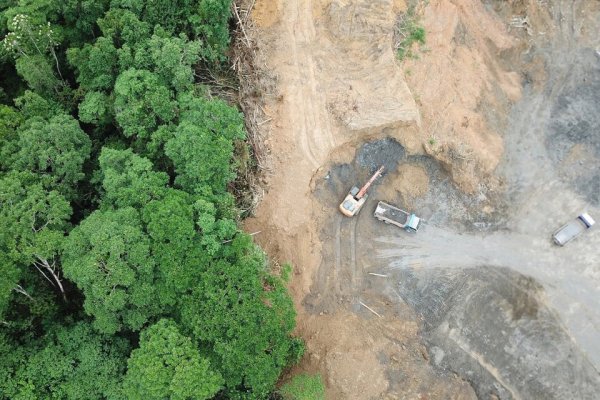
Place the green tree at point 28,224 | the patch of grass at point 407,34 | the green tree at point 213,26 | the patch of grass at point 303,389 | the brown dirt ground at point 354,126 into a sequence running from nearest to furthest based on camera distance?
1. the green tree at point 28,224
2. the patch of grass at point 303,389
3. the green tree at point 213,26
4. the brown dirt ground at point 354,126
5. the patch of grass at point 407,34

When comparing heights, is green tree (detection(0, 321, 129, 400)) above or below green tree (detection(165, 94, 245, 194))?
below

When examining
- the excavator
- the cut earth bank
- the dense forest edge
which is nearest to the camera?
the dense forest edge

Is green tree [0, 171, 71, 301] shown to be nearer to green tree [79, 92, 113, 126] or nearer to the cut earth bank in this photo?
green tree [79, 92, 113, 126]

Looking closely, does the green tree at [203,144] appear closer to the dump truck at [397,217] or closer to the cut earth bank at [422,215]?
the cut earth bank at [422,215]

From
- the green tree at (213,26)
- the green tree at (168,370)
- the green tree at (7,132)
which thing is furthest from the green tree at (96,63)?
the green tree at (168,370)

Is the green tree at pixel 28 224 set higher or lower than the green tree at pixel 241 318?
higher

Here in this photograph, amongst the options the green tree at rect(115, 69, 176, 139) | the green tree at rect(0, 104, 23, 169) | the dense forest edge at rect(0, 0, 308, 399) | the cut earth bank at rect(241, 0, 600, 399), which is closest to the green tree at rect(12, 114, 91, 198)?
the dense forest edge at rect(0, 0, 308, 399)

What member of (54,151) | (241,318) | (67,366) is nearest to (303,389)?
(241,318)
